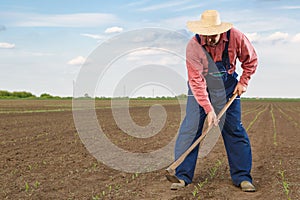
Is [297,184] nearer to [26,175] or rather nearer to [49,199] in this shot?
[49,199]

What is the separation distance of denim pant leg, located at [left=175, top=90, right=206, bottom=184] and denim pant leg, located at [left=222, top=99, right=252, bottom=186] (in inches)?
13.1

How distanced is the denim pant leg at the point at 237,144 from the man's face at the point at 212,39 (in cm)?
83

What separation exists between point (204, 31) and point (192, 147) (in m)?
1.38

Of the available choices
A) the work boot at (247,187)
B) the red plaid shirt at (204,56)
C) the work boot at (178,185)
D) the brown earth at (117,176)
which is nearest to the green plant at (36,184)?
the brown earth at (117,176)

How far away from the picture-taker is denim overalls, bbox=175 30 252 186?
17.7ft

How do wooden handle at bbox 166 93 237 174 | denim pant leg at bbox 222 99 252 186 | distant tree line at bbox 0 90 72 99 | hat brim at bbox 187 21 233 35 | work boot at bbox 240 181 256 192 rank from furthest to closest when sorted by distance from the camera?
distant tree line at bbox 0 90 72 99
denim pant leg at bbox 222 99 252 186
work boot at bbox 240 181 256 192
wooden handle at bbox 166 93 237 174
hat brim at bbox 187 21 233 35

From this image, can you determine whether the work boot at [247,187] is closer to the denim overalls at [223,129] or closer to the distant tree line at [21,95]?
the denim overalls at [223,129]

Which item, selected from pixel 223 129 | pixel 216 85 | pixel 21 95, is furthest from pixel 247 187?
pixel 21 95

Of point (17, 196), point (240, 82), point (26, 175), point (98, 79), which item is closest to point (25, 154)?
point (26, 175)

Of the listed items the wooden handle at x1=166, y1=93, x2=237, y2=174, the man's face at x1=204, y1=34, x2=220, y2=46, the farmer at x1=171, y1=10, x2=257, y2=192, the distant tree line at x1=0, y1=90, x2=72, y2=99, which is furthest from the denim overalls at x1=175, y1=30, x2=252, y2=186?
the distant tree line at x1=0, y1=90, x2=72, y2=99

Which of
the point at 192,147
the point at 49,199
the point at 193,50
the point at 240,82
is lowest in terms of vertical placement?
the point at 49,199

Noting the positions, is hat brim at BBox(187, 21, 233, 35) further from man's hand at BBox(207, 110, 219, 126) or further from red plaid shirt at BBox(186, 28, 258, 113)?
man's hand at BBox(207, 110, 219, 126)

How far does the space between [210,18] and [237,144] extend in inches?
63.5

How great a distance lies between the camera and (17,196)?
202 inches
